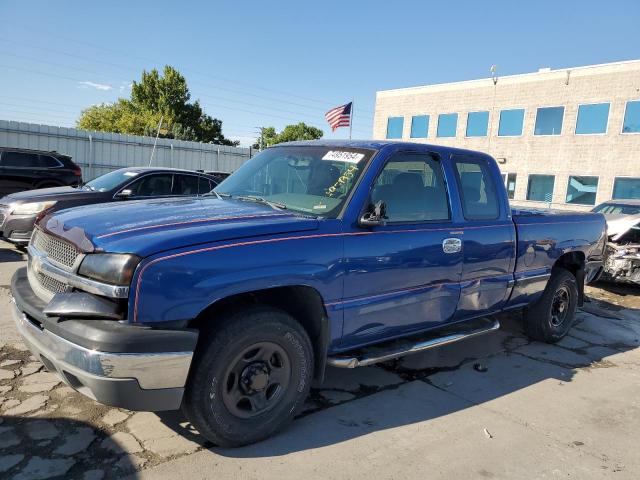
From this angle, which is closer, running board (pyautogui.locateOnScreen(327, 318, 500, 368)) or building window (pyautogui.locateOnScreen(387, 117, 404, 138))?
running board (pyautogui.locateOnScreen(327, 318, 500, 368))

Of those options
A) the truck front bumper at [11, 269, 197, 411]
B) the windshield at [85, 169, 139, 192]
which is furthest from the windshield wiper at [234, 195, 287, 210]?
the windshield at [85, 169, 139, 192]

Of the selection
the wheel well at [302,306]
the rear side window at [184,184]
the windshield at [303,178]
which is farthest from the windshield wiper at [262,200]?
the rear side window at [184,184]

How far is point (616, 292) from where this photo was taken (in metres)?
8.73

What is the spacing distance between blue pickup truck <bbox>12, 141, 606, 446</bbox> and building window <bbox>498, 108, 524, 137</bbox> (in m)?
24.2

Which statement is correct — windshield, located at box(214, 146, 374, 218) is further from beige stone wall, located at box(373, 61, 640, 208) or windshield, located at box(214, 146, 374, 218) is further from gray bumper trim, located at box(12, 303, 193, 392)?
beige stone wall, located at box(373, 61, 640, 208)

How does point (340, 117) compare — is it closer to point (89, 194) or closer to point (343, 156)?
point (89, 194)

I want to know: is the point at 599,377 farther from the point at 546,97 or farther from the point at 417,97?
the point at 417,97

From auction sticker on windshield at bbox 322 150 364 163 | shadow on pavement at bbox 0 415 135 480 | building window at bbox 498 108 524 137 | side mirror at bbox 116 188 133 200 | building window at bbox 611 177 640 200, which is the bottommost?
shadow on pavement at bbox 0 415 135 480

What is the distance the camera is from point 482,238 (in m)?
4.23

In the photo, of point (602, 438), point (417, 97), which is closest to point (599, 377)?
point (602, 438)

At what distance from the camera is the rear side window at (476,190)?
4.26 m

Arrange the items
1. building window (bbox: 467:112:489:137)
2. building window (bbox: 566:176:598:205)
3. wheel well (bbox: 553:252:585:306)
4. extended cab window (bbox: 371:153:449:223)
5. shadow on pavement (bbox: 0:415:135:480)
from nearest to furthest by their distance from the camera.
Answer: shadow on pavement (bbox: 0:415:135:480), extended cab window (bbox: 371:153:449:223), wheel well (bbox: 553:252:585:306), building window (bbox: 566:176:598:205), building window (bbox: 467:112:489:137)

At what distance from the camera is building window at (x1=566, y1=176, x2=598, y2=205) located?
24.1m

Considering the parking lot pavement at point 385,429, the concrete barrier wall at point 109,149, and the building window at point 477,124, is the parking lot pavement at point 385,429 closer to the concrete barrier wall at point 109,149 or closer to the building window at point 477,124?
the concrete barrier wall at point 109,149
